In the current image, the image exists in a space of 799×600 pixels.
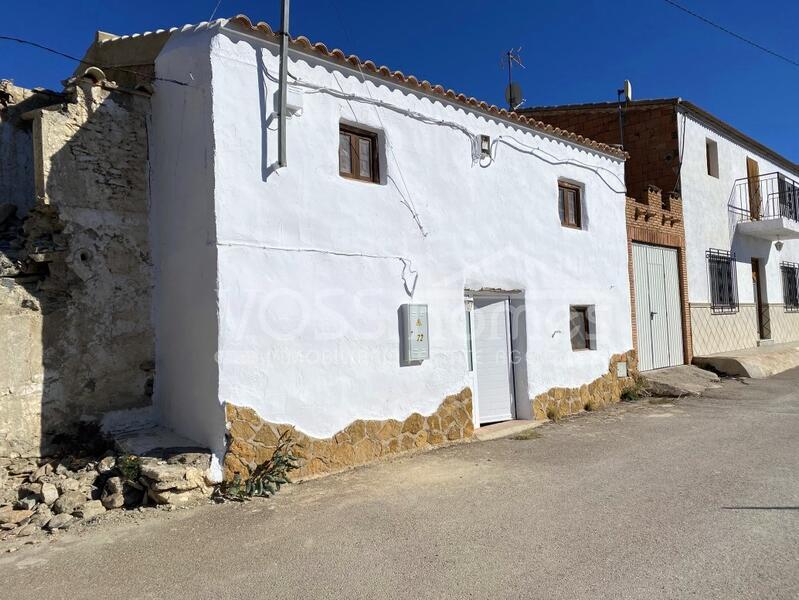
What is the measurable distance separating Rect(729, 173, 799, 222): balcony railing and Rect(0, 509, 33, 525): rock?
55.3ft

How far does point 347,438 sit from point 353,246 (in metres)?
2.21

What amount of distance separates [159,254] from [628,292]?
8405mm

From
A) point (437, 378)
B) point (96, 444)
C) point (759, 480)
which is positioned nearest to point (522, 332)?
point (437, 378)

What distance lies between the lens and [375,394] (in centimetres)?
668

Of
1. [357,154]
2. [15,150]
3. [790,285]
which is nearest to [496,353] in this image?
[357,154]

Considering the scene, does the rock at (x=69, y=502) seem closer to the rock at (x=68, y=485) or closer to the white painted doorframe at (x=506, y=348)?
the rock at (x=68, y=485)

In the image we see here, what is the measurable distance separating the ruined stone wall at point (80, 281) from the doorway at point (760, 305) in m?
16.9

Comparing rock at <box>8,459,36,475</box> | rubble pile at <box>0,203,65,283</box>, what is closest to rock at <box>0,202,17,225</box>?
rubble pile at <box>0,203,65,283</box>

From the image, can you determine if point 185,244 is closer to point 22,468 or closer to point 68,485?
point 68,485

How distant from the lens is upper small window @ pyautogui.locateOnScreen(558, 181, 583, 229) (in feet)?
32.4

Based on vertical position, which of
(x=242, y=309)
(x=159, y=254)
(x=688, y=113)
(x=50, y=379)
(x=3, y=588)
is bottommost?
(x=3, y=588)

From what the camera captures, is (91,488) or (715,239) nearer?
(91,488)

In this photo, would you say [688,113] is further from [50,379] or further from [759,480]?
[50,379]

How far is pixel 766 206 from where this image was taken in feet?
56.6
